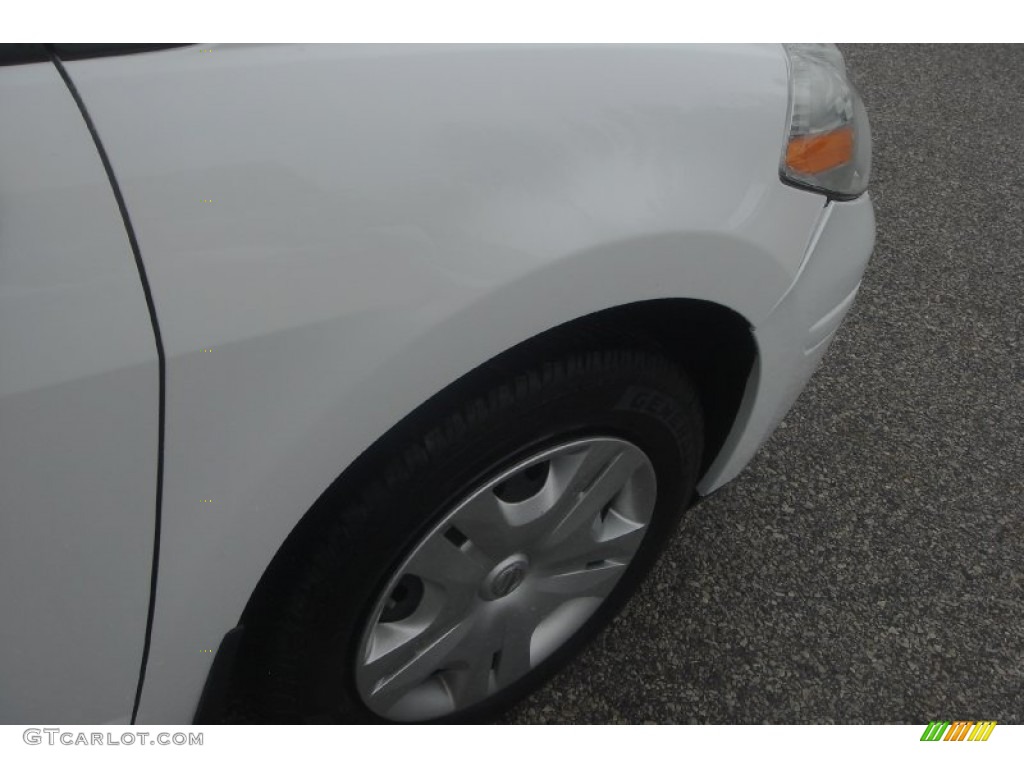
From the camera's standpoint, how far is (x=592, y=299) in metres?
1.11

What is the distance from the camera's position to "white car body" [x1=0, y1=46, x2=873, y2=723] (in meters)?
0.80

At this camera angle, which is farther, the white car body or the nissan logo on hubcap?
the nissan logo on hubcap

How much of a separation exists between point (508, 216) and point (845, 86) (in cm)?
75

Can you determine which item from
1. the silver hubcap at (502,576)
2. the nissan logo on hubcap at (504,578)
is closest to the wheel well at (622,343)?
the silver hubcap at (502,576)

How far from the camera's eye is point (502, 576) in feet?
4.43

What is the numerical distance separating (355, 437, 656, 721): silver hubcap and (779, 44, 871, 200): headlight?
495mm

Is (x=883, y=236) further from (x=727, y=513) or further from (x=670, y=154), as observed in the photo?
(x=670, y=154)

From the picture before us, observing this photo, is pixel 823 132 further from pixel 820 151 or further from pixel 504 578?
pixel 504 578

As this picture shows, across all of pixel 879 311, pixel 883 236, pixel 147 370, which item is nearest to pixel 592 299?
pixel 147 370

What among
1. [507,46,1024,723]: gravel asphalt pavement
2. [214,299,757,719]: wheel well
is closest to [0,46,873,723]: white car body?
[214,299,757,719]: wheel well

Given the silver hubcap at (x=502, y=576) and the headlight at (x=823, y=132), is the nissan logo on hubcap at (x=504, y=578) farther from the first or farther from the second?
the headlight at (x=823, y=132)
